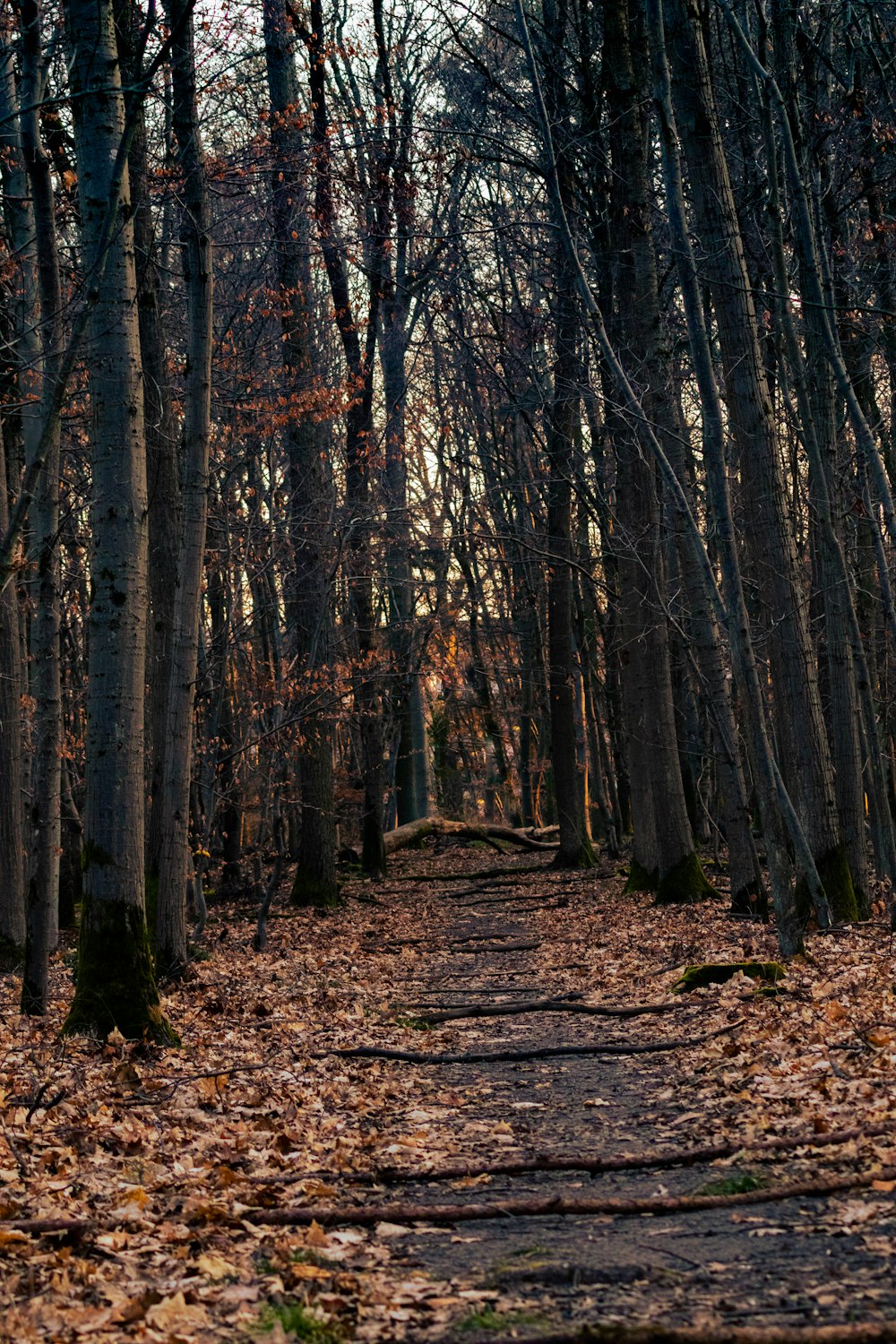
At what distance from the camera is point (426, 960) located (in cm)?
1419

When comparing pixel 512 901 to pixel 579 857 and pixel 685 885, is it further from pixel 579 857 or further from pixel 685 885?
pixel 685 885

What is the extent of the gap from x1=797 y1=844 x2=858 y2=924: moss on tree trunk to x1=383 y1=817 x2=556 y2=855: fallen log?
18.4m

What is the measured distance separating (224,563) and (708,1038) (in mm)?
11198

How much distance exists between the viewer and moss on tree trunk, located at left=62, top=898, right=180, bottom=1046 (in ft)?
25.7

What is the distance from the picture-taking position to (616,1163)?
5.16 metres

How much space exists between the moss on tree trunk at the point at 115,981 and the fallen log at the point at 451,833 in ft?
72.9

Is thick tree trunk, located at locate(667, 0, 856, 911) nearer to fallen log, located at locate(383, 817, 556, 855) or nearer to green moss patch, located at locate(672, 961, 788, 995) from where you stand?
green moss patch, located at locate(672, 961, 788, 995)

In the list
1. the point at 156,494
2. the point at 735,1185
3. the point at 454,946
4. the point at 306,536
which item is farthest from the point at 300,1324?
the point at 306,536

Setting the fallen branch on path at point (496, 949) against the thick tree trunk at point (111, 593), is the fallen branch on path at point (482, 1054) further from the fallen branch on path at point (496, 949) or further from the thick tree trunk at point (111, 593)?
the fallen branch on path at point (496, 949)

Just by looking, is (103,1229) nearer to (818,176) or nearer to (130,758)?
(130,758)

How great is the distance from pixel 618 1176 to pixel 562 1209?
0.66 m

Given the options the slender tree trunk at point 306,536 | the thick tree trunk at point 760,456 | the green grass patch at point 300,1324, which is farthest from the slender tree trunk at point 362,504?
the green grass patch at point 300,1324

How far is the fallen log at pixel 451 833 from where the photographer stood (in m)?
30.5

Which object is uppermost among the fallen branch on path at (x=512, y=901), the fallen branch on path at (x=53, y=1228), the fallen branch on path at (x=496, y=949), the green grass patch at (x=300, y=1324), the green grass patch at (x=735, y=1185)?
the fallen branch on path at (x=53, y=1228)
